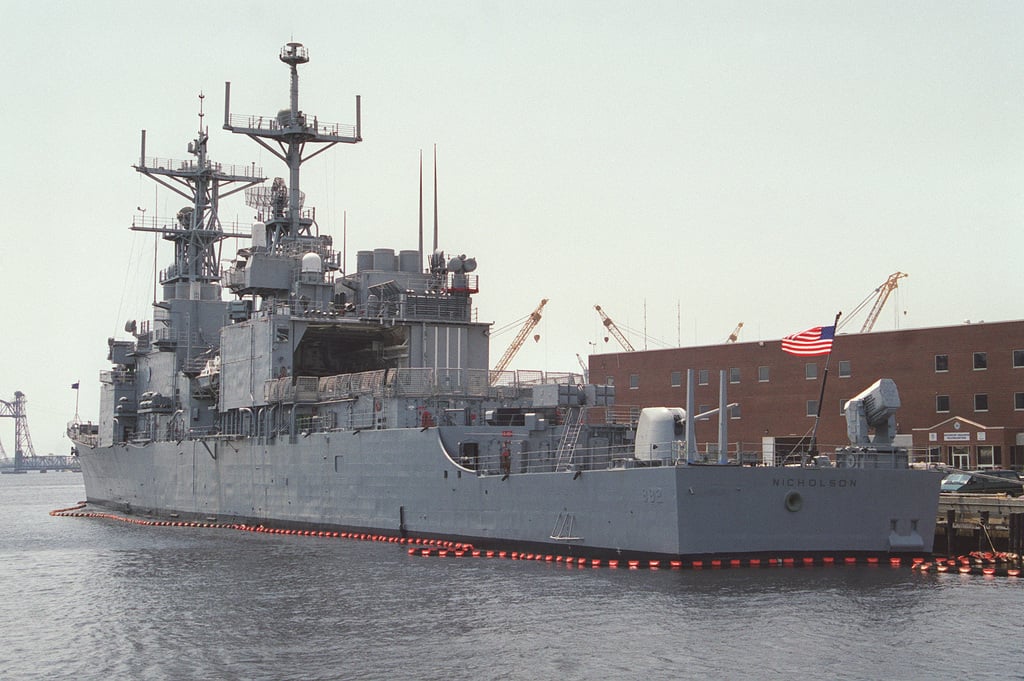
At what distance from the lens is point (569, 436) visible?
38656 millimetres

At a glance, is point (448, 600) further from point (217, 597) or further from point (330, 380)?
point (330, 380)

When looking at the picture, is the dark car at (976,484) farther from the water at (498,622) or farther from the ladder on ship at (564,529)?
the ladder on ship at (564,529)

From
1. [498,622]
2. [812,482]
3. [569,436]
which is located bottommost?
[498,622]

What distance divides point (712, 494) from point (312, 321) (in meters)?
21.3

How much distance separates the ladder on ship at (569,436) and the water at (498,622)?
3.72 meters

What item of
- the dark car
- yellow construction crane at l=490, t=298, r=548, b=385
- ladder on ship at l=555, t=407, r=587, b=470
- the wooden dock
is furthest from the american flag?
yellow construction crane at l=490, t=298, r=548, b=385

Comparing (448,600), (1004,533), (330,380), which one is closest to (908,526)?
(1004,533)

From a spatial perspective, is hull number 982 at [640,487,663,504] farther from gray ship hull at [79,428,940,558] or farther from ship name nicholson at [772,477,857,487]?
ship name nicholson at [772,477,857,487]

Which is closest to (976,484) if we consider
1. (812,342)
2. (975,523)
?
(975,523)

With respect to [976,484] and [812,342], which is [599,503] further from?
[976,484]

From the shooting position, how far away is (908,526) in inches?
1346

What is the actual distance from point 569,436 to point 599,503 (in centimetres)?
513

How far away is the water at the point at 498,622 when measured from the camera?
73.8 feet

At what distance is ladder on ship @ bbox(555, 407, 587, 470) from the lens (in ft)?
120
